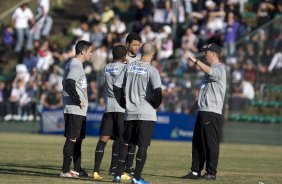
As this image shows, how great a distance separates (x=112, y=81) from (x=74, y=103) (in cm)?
77

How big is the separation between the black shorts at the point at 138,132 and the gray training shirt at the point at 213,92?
2436 millimetres

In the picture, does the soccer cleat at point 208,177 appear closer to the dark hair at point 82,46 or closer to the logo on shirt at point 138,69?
the logo on shirt at point 138,69

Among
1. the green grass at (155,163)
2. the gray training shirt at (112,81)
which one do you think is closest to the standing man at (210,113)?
the green grass at (155,163)

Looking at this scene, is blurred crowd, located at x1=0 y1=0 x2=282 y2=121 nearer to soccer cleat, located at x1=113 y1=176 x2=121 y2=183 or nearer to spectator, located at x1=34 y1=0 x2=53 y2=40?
spectator, located at x1=34 y1=0 x2=53 y2=40

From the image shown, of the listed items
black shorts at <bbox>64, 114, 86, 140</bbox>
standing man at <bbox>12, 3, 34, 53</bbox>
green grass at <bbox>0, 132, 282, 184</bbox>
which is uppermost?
standing man at <bbox>12, 3, 34, 53</bbox>

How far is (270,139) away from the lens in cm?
3419

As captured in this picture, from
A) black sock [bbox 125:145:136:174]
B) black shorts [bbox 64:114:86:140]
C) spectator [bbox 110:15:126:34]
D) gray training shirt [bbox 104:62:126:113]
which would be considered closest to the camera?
black sock [bbox 125:145:136:174]

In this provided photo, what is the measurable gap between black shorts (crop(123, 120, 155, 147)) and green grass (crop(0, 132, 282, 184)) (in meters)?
0.90

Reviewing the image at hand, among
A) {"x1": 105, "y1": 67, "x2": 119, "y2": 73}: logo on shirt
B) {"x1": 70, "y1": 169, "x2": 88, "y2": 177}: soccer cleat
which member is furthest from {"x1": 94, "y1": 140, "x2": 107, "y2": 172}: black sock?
{"x1": 105, "y1": 67, "x2": 119, "y2": 73}: logo on shirt

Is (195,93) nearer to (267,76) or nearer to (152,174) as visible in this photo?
(267,76)

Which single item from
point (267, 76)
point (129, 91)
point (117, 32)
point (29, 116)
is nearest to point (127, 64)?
point (129, 91)

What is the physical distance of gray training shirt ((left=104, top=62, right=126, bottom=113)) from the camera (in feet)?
57.8

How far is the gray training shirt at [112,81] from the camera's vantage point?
17.6m

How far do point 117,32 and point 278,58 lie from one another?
9.03 m
